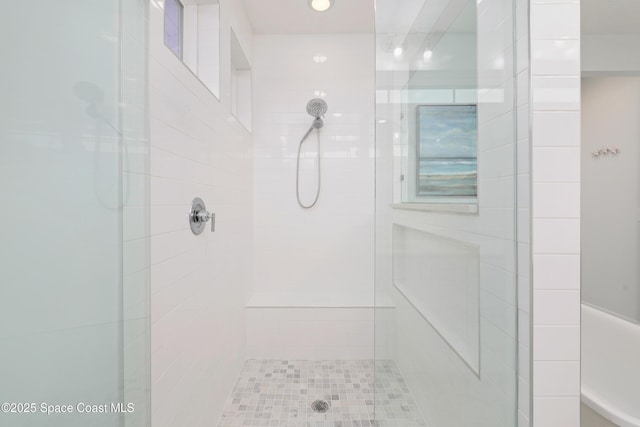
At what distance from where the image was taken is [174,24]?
4.63 feet

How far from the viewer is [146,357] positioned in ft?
2.90

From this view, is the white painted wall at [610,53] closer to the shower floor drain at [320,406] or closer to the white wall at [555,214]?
the white wall at [555,214]

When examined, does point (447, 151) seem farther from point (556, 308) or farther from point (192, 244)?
point (192, 244)

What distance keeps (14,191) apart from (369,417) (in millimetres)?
1750

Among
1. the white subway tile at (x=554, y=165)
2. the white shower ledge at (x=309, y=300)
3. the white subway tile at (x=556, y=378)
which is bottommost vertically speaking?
the white shower ledge at (x=309, y=300)

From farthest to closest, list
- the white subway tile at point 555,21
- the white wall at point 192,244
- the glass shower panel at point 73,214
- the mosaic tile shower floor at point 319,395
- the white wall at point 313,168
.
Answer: the white wall at point 313,168 → the mosaic tile shower floor at point 319,395 → the white wall at point 192,244 → the white subway tile at point 555,21 → the glass shower panel at point 73,214

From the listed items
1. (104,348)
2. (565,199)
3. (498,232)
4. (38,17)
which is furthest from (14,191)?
(565,199)

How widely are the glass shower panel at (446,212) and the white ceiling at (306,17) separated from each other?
941 mm

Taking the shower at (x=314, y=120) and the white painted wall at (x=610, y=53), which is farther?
the shower at (x=314, y=120)

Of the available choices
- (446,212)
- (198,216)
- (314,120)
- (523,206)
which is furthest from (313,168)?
(523,206)

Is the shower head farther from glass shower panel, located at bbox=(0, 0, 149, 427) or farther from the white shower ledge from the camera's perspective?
glass shower panel, located at bbox=(0, 0, 149, 427)

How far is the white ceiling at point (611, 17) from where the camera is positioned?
886 mm

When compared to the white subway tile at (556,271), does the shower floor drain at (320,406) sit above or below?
below

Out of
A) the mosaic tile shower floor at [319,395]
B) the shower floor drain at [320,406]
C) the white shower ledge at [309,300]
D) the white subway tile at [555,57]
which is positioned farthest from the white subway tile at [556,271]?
the white shower ledge at [309,300]
